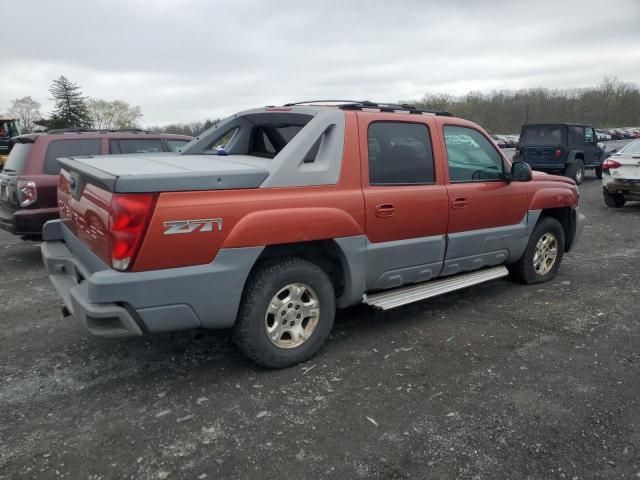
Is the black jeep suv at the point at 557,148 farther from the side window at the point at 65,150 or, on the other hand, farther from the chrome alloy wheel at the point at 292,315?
the chrome alloy wheel at the point at 292,315

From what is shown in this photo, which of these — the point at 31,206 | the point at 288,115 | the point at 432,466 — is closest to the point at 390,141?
the point at 288,115

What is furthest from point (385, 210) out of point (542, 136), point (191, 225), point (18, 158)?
point (542, 136)

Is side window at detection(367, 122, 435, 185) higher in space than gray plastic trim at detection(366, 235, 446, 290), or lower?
higher

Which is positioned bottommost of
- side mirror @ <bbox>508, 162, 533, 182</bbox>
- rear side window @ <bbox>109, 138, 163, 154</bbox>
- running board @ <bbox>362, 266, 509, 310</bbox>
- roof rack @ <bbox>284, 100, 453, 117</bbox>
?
running board @ <bbox>362, 266, 509, 310</bbox>

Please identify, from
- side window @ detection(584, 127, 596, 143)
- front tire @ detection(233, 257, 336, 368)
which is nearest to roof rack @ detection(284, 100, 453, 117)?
front tire @ detection(233, 257, 336, 368)

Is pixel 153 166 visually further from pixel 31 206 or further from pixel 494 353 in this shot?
pixel 31 206

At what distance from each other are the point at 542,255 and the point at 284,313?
350cm

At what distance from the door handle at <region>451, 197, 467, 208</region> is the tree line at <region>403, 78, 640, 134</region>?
229ft

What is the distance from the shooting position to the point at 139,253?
A: 2844 millimetres

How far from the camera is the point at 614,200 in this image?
10992mm

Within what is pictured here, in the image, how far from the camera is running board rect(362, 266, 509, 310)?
3.97 meters

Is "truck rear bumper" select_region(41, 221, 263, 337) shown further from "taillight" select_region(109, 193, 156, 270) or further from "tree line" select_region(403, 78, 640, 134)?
"tree line" select_region(403, 78, 640, 134)

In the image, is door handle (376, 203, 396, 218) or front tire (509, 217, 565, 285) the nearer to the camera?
door handle (376, 203, 396, 218)

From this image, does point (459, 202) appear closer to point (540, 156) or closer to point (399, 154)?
point (399, 154)
